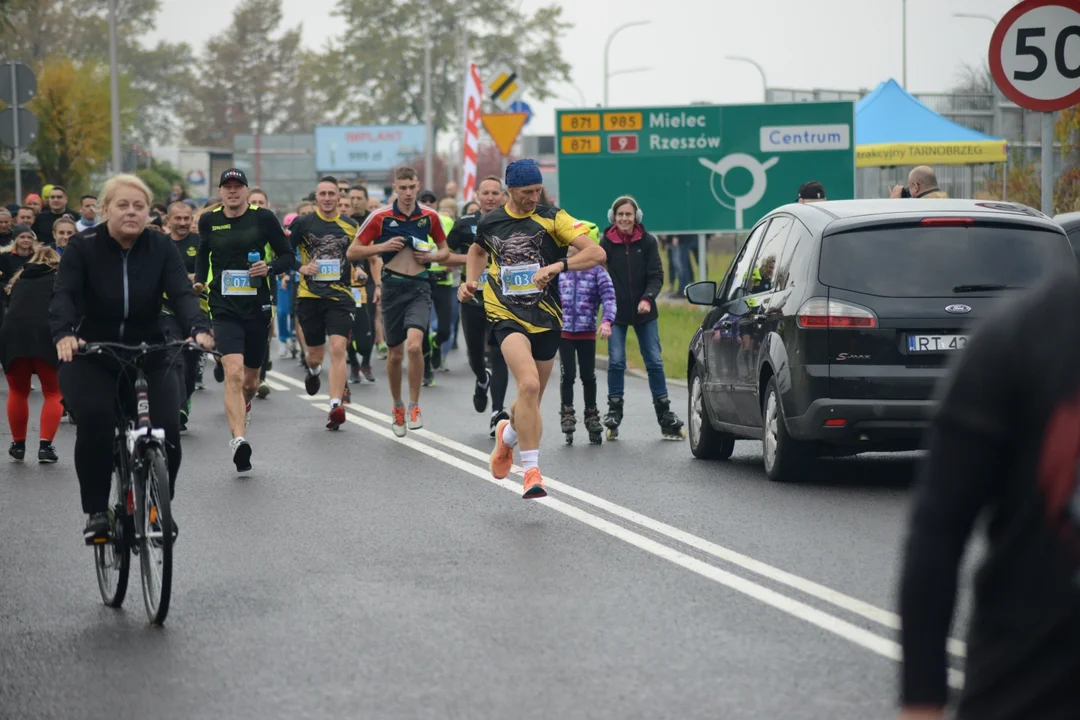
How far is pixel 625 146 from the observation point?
93.6 ft

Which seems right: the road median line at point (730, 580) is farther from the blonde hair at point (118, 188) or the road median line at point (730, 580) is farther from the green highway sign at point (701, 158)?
the green highway sign at point (701, 158)

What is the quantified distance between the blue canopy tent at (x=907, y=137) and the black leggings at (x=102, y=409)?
2391 centimetres

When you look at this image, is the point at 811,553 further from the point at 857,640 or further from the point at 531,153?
the point at 531,153

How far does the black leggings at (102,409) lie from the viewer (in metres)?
7.45

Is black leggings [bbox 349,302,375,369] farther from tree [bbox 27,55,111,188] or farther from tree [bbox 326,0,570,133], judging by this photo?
tree [bbox 326,0,570,133]

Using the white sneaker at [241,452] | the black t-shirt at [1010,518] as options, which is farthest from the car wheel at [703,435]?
the black t-shirt at [1010,518]

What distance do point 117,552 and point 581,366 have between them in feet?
24.4

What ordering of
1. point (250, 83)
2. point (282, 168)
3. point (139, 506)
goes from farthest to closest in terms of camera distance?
1. point (250, 83)
2. point (282, 168)
3. point (139, 506)

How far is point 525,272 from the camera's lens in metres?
10.9

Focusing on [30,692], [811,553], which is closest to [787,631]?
[811,553]

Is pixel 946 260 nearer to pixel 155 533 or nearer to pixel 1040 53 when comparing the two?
pixel 1040 53

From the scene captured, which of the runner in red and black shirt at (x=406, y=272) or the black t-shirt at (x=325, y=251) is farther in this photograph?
the black t-shirt at (x=325, y=251)

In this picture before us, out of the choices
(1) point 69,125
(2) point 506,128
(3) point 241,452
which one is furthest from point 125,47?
(3) point 241,452

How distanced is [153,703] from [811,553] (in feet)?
11.8
